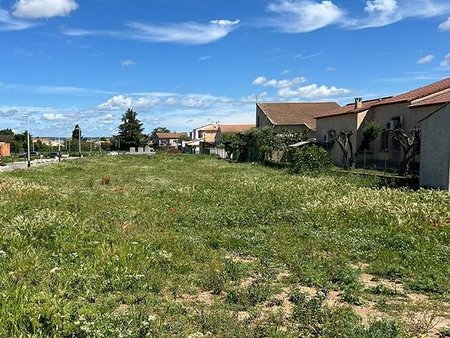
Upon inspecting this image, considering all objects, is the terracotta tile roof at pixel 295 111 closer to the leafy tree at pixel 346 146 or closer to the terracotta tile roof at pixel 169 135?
the leafy tree at pixel 346 146

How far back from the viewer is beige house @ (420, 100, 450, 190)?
19109 millimetres

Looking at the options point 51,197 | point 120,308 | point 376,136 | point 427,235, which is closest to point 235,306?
point 120,308

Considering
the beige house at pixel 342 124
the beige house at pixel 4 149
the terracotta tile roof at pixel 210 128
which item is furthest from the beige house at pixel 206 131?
the beige house at pixel 342 124

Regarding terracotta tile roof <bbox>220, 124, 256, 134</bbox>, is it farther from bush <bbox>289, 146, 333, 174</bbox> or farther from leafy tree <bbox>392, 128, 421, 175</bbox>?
leafy tree <bbox>392, 128, 421, 175</bbox>

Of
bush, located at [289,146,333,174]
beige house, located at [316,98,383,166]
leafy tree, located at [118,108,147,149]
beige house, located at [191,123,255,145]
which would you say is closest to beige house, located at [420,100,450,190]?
bush, located at [289,146,333,174]

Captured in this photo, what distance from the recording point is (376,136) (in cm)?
3316

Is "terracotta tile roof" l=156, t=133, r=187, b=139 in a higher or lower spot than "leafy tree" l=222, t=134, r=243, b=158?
higher

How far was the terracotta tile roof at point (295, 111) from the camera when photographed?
188 ft

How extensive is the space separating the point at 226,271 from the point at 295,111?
181 feet

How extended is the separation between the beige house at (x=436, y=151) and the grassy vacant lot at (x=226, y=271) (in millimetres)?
6148

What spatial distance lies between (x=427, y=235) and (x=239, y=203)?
7030 millimetres

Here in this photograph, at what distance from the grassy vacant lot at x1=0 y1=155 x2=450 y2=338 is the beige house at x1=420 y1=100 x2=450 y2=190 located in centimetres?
615

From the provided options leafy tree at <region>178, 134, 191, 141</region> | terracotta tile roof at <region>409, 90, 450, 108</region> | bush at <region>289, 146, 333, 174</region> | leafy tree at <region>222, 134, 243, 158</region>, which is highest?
leafy tree at <region>178, 134, 191, 141</region>

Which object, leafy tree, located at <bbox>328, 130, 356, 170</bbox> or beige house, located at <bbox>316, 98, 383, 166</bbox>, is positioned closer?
leafy tree, located at <bbox>328, 130, 356, 170</bbox>
